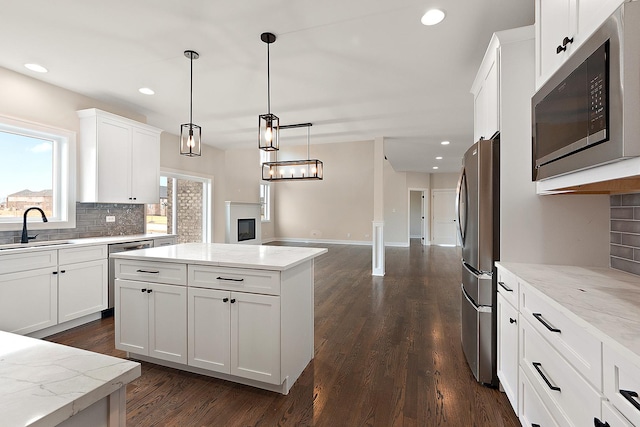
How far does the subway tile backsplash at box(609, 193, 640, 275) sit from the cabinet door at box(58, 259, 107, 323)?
14.6ft

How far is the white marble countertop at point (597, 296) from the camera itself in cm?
87

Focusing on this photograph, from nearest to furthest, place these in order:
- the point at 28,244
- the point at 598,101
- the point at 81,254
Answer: the point at 598,101 → the point at 28,244 → the point at 81,254

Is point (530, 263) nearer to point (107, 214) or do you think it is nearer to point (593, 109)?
point (593, 109)

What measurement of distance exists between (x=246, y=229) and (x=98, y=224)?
4.39 metres

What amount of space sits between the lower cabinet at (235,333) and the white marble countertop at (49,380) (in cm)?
123

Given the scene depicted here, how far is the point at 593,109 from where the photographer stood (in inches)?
44.3

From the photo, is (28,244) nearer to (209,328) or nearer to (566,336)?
(209,328)

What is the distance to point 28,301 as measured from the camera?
108 inches

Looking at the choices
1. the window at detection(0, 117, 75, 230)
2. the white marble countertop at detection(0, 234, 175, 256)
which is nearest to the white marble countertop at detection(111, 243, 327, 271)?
the white marble countertop at detection(0, 234, 175, 256)

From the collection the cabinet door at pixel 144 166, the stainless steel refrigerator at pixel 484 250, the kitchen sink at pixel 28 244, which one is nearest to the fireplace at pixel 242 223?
the cabinet door at pixel 144 166

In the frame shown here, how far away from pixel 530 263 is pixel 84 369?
2.26 metres

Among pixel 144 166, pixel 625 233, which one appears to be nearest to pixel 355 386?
pixel 625 233

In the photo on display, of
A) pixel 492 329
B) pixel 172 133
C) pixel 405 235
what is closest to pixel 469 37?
pixel 492 329

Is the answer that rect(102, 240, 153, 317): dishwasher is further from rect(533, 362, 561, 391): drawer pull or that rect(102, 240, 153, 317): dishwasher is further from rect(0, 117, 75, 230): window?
rect(533, 362, 561, 391): drawer pull
